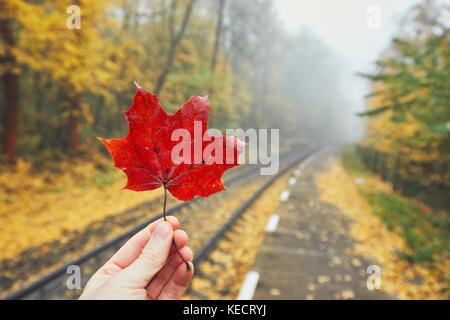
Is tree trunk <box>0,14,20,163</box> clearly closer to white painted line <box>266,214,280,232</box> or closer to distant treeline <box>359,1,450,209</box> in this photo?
white painted line <box>266,214,280,232</box>

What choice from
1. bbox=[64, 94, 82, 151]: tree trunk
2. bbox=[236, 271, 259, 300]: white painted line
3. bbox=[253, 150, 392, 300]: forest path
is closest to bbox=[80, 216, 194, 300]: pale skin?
bbox=[236, 271, 259, 300]: white painted line

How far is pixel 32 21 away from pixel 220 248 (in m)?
7.88

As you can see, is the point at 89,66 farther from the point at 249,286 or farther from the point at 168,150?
the point at 168,150

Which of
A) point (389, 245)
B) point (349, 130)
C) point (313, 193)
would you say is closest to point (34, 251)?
point (389, 245)

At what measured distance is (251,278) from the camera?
5.92 meters

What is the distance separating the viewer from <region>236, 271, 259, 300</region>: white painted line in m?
5.29

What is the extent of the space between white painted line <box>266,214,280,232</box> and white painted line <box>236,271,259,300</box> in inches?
105

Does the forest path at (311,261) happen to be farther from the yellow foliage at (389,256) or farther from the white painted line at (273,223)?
the yellow foliage at (389,256)

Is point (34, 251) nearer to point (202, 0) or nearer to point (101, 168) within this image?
point (101, 168)

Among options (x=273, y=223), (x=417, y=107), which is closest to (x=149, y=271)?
(x=273, y=223)

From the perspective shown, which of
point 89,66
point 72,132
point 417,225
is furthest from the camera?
point 72,132

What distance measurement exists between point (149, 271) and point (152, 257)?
0.07 meters

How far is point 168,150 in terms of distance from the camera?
99 cm

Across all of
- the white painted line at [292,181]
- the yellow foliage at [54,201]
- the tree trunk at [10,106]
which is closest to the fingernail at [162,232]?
the yellow foliage at [54,201]
